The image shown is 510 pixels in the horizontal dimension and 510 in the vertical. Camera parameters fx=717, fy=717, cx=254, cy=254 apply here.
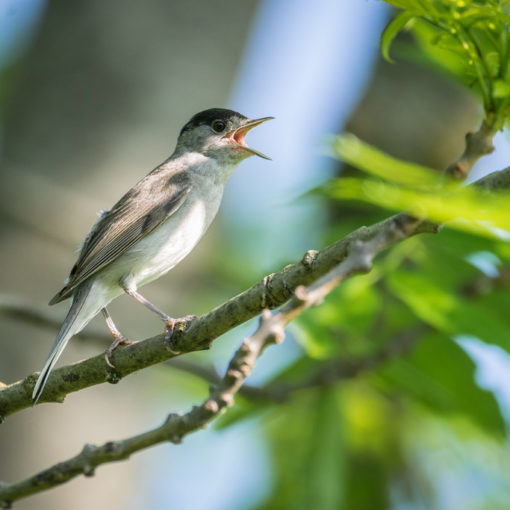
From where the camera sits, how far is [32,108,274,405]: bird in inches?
168

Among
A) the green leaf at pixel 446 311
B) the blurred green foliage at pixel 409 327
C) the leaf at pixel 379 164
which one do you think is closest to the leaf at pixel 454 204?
the blurred green foliage at pixel 409 327

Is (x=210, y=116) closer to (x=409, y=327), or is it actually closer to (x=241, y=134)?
(x=241, y=134)

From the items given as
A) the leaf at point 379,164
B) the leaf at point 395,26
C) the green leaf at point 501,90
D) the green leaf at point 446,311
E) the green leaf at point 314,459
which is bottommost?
the green leaf at point 314,459

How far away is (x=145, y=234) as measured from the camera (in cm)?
448

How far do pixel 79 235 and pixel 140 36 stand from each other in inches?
68.5

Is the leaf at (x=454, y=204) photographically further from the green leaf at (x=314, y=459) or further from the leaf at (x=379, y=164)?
the green leaf at (x=314, y=459)

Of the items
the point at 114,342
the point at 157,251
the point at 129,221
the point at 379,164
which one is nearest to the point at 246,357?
the point at 379,164

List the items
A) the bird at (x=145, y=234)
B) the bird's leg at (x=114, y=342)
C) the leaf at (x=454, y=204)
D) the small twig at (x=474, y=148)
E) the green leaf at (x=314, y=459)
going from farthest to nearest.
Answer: the bird at (x=145, y=234) < the green leaf at (x=314, y=459) < the bird's leg at (x=114, y=342) < the small twig at (x=474, y=148) < the leaf at (x=454, y=204)

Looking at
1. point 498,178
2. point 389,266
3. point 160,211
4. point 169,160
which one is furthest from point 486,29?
point 169,160

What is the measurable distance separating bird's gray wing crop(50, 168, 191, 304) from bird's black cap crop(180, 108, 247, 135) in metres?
0.79

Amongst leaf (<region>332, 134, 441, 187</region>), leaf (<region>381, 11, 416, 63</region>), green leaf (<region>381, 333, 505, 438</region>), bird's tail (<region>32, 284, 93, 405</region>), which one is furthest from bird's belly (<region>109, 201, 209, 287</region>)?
leaf (<region>381, 11, 416, 63</region>)

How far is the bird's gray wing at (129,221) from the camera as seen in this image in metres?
4.29

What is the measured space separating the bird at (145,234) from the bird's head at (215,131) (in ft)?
0.60

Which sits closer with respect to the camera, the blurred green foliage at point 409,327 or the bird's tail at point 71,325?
the blurred green foliage at point 409,327
